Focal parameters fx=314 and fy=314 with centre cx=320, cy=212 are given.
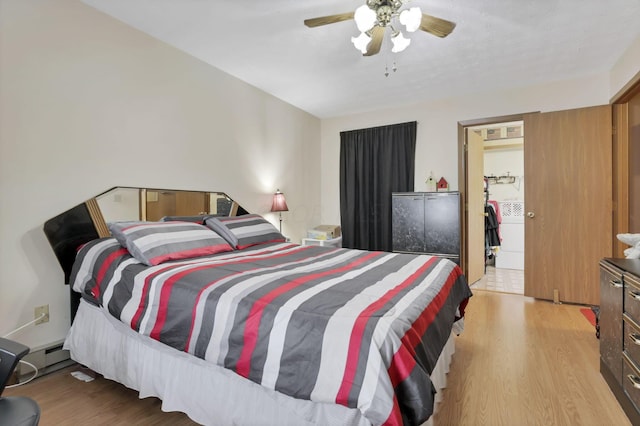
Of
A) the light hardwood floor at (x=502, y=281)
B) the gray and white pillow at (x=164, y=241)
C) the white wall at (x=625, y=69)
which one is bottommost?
the light hardwood floor at (x=502, y=281)

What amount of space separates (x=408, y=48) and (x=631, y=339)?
2616 millimetres

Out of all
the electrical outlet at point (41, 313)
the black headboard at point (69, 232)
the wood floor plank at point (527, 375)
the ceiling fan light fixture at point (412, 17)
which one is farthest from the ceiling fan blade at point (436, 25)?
the electrical outlet at point (41, 313)

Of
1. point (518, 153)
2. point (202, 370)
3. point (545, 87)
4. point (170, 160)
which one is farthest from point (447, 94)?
point (202, 370)

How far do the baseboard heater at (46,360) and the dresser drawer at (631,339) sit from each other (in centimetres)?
341

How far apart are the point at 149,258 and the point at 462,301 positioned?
2.11 m

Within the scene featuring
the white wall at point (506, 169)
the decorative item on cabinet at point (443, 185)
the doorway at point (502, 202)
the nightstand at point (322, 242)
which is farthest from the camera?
the white wall at point (506, 169)

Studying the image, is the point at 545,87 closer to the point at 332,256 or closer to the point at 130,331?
the point at 332,256

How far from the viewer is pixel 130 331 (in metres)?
1.81

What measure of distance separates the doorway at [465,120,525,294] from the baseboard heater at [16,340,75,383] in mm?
4695

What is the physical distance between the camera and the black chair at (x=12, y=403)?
2.96ft

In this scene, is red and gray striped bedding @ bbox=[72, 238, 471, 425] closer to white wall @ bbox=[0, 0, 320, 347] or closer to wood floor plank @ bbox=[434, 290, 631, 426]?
white wall @ bbox=[0, 0, 320, 347]

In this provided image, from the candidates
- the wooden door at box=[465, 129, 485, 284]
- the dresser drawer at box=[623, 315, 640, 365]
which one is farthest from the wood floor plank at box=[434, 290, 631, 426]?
the wooden door at box=[465, 129, 485, 284]

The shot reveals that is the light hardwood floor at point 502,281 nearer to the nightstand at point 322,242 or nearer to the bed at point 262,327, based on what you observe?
the nightstand at point 322,242

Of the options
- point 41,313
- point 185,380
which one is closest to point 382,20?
point 185,380
